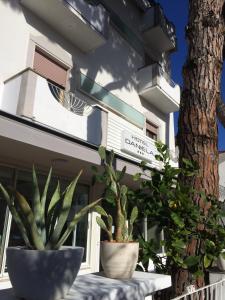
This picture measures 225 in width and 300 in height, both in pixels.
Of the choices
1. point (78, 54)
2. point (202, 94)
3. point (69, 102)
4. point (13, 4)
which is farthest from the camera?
point (78, 54)

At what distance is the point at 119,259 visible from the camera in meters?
2.26

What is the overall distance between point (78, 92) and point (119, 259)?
26.9ft

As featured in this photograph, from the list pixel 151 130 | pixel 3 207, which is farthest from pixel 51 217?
pixel 151 130

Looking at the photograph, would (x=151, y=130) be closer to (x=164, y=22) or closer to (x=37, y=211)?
(x=164, y=22)

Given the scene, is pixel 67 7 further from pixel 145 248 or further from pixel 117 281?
pixel 117 281

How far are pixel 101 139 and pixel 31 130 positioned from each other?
3.06 m

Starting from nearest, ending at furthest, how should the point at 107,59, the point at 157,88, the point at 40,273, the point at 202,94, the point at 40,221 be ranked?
the point at 40,273
the point at 40,221
the point at 202,94
the point at 107,59
the point at 157,88

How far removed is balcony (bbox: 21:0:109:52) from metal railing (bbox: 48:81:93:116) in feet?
8.83

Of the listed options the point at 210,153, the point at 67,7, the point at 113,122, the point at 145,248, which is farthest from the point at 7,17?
the point at 145,248

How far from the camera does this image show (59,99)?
286 inches

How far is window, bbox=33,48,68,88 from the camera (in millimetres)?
8875

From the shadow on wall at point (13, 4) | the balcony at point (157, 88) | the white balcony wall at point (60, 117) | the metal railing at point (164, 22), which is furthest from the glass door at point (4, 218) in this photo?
the metal railing at point (164, 22)

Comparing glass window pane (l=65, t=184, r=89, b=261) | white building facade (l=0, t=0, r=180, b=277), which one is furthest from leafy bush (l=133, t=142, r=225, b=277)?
glass window pane (l=65, t=184, r=89, b=261)

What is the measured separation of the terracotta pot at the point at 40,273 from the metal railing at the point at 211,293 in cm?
148
